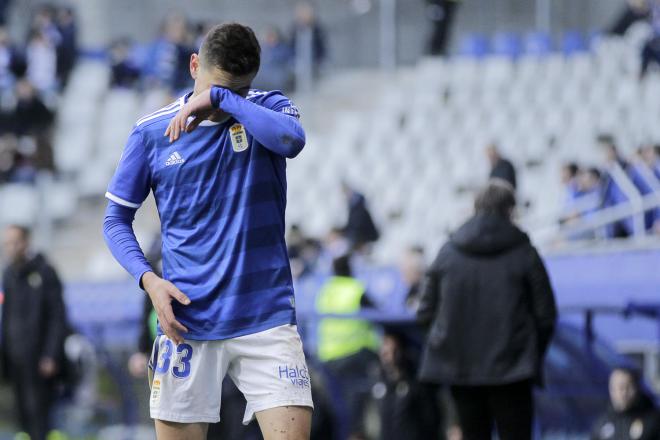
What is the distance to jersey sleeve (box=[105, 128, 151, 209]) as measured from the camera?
538cm

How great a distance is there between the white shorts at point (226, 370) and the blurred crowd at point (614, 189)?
8.44 metres

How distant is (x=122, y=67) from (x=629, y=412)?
1525 centimetres

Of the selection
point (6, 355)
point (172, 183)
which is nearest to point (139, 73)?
point (6, 355)

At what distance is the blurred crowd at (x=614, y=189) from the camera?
1353 centimetres

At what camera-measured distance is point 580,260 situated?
11.9 metres

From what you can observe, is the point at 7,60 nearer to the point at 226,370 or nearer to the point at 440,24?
the point at 440,24

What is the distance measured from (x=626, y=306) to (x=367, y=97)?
14702mm

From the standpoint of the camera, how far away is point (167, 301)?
5188 millimetres

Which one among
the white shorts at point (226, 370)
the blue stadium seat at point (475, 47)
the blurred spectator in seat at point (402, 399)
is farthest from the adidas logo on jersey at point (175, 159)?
the blue stadium seat at point (475, 47)

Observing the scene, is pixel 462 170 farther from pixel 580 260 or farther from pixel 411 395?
pixel 411 395

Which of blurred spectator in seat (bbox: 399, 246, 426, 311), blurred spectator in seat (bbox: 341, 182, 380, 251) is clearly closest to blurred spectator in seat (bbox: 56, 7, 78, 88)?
blurred spectator in seat (bbox: 341, 182, 380, 251)

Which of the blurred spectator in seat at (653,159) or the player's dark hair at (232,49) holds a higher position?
the player's dark hair at (232,49)

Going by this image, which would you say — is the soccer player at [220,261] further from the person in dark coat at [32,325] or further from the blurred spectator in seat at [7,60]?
the blurred spectator in seat at [7,60]

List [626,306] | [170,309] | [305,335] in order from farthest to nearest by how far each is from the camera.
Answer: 1. [305,335]
2. [626,306]
3. [170,309]
